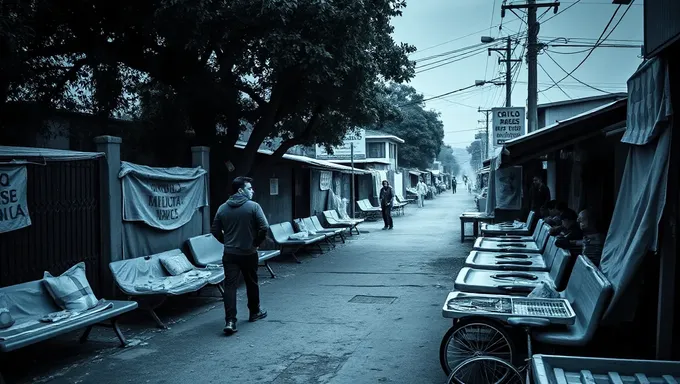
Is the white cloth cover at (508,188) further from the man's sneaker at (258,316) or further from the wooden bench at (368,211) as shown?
the wooden bench at (368,211)

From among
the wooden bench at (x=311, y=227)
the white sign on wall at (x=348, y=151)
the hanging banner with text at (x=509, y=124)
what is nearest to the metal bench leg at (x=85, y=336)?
the wooden bench at (x=311, y=227)

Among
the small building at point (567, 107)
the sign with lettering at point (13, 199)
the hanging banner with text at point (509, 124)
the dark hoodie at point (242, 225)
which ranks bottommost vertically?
the dark hoodie at point (242, 225)

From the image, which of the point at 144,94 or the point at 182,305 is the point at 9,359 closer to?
the point at 182,305

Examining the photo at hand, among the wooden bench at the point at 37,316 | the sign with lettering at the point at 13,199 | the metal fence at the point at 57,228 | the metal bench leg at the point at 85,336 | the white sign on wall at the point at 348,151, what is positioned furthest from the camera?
the white sign on wall at the point at 348,151

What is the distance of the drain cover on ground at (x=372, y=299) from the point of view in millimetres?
9211

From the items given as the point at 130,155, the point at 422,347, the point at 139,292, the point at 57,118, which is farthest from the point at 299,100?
the point at 422,347

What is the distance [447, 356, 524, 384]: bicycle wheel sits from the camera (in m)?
4.67

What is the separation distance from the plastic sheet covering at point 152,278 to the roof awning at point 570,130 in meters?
5.52

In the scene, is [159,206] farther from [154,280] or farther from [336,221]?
[336,221]

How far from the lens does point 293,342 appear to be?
6.92m

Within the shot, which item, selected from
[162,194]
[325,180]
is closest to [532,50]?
[325,180]

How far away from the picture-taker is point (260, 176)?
1662 cm

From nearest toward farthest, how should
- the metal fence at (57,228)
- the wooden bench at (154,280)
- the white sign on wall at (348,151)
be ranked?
the metal fence at (57,228), the wooden bench at (154,280), the white sign on wall at (348,151)

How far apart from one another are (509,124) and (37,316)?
570 inches
